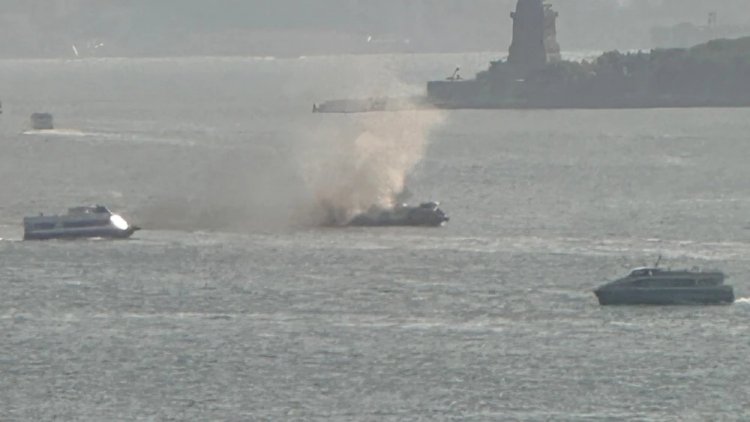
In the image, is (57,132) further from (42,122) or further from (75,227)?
(75,227)

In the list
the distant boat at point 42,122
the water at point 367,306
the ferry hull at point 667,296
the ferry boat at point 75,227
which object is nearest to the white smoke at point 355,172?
the water at point 367,306

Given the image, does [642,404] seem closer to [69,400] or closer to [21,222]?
[69,400]

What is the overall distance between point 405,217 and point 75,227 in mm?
13232

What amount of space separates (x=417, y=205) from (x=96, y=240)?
15.3m

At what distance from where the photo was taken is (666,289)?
7469cm

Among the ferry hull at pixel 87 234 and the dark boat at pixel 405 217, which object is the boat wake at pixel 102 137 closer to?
the dark boat at pixel 405 217

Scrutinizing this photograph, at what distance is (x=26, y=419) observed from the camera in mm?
57938

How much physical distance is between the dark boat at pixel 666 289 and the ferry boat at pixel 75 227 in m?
23.6

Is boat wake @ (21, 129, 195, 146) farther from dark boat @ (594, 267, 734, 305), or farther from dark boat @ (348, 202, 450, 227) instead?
dark boat @ (594, 267, 734, 305)

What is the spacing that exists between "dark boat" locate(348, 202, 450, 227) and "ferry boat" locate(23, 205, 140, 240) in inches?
373

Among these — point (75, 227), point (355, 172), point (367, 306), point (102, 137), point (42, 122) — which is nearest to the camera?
point (367, 306)

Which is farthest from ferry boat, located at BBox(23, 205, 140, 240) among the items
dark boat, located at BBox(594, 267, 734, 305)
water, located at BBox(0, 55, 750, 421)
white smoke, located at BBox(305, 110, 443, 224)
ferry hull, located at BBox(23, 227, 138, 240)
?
dark boat, located at BBox(594, 267, 734, 305)

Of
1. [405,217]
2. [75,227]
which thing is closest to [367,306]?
[75,227]

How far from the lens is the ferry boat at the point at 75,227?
9125 cm
